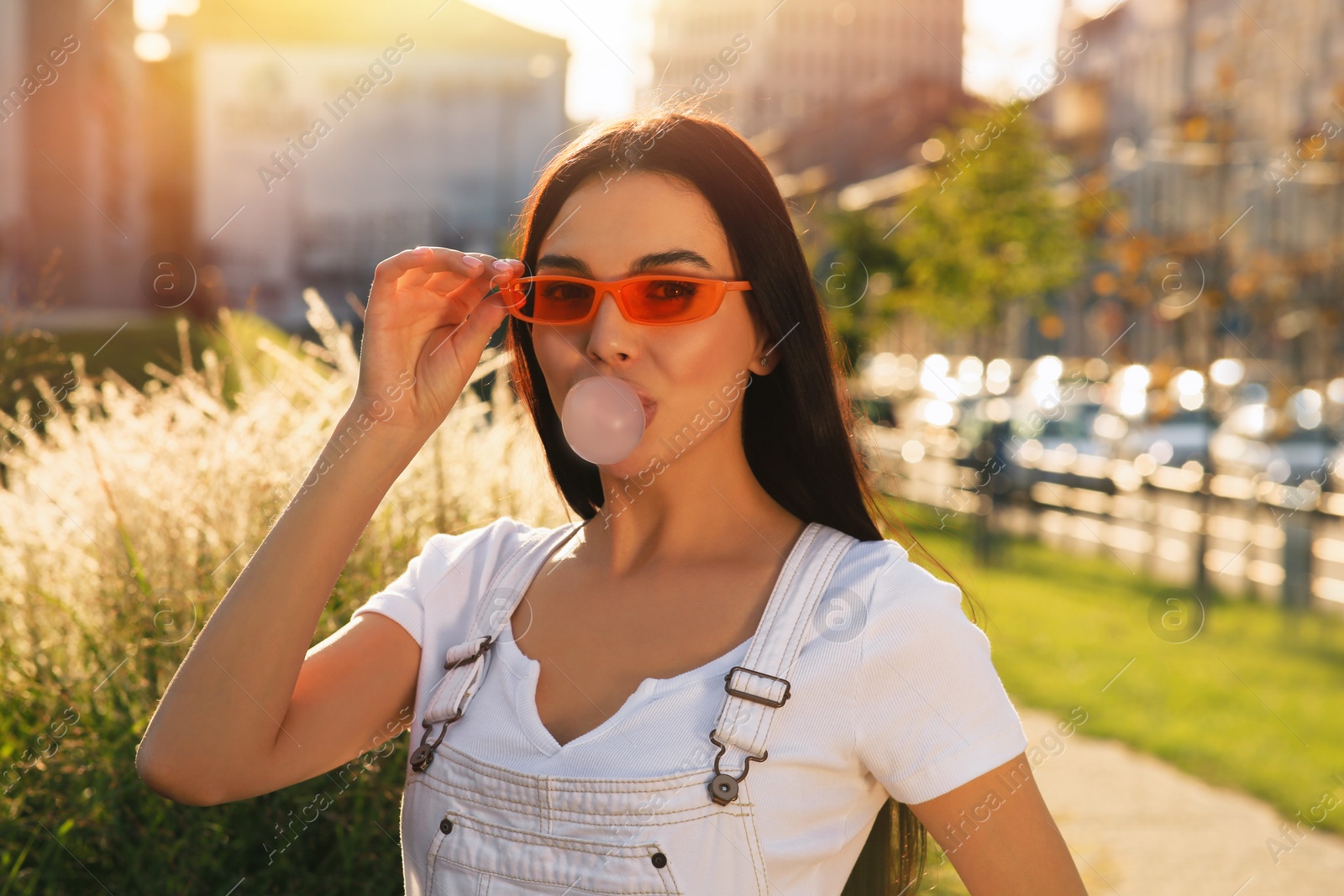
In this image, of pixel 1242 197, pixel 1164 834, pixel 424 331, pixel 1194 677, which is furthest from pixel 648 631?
pixel 1242 197

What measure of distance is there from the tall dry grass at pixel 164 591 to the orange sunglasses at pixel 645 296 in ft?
2.80

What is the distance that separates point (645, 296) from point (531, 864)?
0.83m

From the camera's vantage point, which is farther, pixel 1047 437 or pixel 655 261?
pixel 1047 437

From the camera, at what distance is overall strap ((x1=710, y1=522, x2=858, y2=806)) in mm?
1666

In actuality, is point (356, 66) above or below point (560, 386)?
below

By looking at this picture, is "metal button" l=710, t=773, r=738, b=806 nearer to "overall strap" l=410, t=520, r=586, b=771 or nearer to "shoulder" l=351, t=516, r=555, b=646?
"overall strap" l=410, t=520, r=586, b=771

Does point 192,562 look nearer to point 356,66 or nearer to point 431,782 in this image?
point 431,782

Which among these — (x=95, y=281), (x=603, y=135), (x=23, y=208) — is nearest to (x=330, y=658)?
(x=603, y=135)

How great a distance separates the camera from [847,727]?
1686 millimetres

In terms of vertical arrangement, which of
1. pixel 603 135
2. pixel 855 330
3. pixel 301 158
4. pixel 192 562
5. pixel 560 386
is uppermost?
pixel 603 135

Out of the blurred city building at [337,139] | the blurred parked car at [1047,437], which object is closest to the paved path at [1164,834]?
the blurred parked car at [1047,437]

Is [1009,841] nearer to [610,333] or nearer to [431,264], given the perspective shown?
[610,333]

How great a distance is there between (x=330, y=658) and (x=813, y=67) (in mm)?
124944

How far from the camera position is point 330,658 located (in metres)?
2.03
